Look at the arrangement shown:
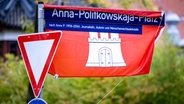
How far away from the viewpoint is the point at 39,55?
409 cm

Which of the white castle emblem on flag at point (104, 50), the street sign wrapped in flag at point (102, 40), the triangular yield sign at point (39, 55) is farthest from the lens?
the white castle emblem on flag at point (104, 50)

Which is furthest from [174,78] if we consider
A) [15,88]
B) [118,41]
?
[118,41]

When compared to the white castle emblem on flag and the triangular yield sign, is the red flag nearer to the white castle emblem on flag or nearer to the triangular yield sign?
the white castle emblem on flag

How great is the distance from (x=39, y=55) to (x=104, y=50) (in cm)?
94

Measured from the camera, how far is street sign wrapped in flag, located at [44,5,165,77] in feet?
14.7

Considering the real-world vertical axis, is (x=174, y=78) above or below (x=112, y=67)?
below

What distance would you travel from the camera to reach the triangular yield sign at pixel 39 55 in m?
4.04

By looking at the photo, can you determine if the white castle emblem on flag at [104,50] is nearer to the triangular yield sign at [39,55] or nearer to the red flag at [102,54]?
the red flag at [102,54]

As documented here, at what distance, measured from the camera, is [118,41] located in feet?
15.7

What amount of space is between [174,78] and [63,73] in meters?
4.61

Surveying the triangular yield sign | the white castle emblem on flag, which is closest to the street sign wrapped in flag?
the white castle emblem on flag

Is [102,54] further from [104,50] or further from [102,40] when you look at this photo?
[102,40]

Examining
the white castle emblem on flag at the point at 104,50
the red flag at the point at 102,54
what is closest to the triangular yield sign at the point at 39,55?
the red flag at the point at 102,54

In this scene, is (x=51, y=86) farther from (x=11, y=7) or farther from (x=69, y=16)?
(x=11, y=7)
